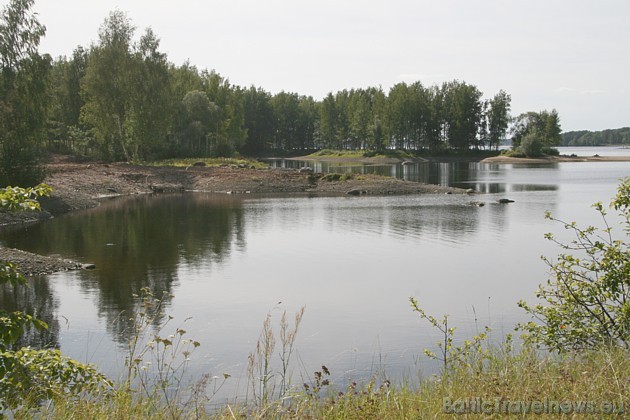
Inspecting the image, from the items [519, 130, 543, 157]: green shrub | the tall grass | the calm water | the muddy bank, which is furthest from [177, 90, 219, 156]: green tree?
the tall grass

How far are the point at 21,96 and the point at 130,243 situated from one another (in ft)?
72.8

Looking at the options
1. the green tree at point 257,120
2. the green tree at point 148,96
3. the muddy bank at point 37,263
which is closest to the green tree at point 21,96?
the muddy bank at point 37,263

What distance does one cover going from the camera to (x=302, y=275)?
2603cm

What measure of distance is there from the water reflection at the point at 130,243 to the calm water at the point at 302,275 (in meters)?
0.10

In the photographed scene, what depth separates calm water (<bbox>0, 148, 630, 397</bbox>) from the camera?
16547mm

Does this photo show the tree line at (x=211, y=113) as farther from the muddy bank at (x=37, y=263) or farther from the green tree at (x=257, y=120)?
the muddy bank at (x=37, y=263)

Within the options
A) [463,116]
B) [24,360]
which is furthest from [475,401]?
[463,116]

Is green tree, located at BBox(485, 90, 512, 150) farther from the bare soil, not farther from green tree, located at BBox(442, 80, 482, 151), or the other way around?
the bare soil

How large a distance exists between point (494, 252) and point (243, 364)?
773 inches

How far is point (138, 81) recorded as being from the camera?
78.3 meters

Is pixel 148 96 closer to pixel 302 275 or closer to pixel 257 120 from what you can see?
pixel 302 275

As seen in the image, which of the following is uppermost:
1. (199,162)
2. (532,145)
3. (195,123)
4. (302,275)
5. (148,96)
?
(148,96)

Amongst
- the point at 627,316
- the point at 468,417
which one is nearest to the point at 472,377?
the point at 468,417

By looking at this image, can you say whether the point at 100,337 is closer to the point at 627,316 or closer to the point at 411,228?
the point at 627,316
